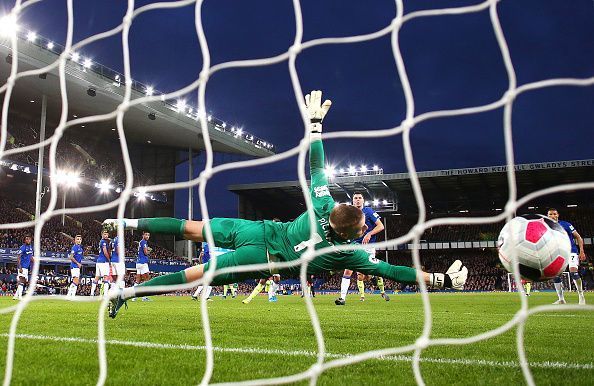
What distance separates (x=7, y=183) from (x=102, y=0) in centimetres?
1338

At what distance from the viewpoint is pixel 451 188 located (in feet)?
125

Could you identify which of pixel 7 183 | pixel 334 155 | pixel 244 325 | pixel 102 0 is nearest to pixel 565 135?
pixel 334 155

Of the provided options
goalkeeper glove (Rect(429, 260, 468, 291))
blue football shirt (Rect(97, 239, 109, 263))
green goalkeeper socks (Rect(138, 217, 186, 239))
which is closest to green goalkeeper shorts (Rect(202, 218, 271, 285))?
green goalkeeper socks (Rect(138, 217, 186, 239))

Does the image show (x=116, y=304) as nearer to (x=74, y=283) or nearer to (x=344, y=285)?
(x=344, y=285)

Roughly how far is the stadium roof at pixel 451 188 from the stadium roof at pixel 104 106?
5.79 meters

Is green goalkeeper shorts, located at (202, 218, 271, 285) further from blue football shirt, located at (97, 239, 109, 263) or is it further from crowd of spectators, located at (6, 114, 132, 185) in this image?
crowd of spectators, located at (6, 114, 132, 185)

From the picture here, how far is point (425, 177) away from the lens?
35.3 meters

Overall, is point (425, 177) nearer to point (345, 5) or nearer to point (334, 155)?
point (345, 5)

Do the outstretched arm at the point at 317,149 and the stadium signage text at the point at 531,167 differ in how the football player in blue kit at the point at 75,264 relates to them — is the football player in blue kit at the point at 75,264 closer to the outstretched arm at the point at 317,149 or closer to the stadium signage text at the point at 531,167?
the outstretched arm at the point at 317,149

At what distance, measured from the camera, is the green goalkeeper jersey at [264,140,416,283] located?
4.42m

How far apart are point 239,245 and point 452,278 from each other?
2.17 metres

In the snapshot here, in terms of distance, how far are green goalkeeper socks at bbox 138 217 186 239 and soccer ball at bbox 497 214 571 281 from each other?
2.78 meters

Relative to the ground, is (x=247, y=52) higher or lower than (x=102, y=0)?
higher

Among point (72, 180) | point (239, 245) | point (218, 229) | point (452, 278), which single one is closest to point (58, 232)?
point (72, 180)
